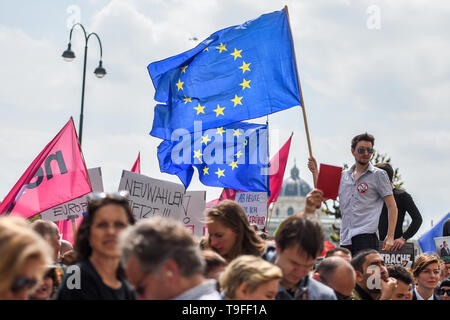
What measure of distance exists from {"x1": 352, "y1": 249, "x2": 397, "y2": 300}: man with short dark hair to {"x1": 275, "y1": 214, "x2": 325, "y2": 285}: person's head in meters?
2.00

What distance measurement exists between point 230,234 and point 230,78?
4647mm

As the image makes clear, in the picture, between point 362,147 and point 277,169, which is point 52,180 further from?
point 277,169

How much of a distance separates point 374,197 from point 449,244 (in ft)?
8.41

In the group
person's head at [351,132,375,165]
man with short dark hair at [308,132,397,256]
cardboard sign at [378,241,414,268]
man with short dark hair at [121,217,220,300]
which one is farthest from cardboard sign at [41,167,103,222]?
man with short dark hair at [121,217,220,300]

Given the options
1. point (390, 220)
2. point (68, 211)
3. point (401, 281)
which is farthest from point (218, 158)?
point (401, 281)

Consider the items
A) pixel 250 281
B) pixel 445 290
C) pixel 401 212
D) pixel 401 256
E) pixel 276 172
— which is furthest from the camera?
pixel 276 172

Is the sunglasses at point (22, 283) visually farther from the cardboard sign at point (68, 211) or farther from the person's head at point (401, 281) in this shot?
the cardboard sign at point (68, 211)

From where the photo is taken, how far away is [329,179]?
19.2 ft

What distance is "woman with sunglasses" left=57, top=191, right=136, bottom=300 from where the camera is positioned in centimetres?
437

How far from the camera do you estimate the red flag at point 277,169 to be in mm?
15883

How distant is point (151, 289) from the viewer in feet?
11.0

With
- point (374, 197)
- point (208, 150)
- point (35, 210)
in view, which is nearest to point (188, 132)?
point (208, 150)

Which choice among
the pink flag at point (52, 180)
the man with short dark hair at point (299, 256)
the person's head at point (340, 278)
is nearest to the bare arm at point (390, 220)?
the person's head at point (340, 278)
